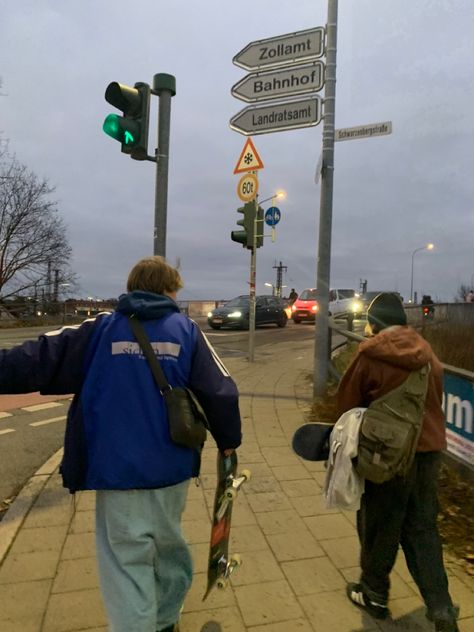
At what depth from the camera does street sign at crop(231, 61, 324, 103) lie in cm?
682

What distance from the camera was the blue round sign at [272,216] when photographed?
11.6 m

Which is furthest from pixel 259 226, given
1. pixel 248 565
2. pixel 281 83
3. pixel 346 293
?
pixel 346 293

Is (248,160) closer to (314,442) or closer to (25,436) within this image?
(25,436)

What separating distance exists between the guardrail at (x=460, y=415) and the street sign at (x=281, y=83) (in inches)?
182

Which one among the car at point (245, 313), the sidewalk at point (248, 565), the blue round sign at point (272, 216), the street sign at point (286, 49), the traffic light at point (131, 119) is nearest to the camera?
the sidewalk at point (248, 565)

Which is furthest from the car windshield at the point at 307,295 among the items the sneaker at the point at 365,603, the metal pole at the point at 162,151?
the sneaker at the point at 365,603

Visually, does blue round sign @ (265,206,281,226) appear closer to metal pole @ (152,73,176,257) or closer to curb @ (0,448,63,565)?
metal pole @ (152,73,176,257)

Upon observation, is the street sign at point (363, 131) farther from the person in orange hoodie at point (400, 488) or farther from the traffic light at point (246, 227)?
the person in orange hoodie at point (400, 488)

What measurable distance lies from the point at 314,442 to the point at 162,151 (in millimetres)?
3389

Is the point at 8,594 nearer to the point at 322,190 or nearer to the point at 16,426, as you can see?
the point at 16,426

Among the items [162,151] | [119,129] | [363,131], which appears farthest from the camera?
[363,131]

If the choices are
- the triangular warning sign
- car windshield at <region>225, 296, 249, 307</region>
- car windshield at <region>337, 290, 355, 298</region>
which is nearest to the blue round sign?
the triangular warning sign

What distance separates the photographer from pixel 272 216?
11758mm

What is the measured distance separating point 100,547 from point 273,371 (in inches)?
320
